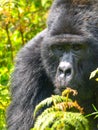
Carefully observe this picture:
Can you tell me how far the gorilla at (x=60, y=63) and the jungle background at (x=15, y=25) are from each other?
462 millimetres

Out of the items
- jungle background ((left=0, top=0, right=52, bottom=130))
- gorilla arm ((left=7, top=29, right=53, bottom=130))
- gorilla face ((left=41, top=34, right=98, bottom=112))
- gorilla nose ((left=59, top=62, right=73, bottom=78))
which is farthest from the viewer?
jungle background ((left=0, top=0, right=52, bottom=130))

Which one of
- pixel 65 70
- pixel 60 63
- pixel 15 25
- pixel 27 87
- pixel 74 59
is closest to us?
pixel 65 70

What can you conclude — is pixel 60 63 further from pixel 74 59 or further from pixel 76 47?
pixel 76 47

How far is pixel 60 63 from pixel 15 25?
217 cm

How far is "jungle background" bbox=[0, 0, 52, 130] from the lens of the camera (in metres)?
6.00

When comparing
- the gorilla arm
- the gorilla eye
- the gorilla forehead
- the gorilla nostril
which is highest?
the gorilla forehead

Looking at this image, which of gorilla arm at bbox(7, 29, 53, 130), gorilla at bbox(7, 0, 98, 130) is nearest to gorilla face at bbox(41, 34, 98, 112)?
gorilla at bbox(7, 0, 98, 130)

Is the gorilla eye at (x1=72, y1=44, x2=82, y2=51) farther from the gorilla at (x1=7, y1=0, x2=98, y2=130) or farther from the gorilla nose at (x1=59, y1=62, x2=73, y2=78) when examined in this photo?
the gorilla nose at (x1=59, y1=62, x2=73, y2=78)

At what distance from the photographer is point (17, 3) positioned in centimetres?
623

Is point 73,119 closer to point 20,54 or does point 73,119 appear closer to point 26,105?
point 26,105

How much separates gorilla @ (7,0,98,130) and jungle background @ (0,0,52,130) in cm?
46

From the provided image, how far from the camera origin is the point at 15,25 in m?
6.82

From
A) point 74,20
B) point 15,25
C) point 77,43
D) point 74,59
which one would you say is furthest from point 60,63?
point 15,25

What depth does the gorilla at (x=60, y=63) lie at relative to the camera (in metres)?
4.90
